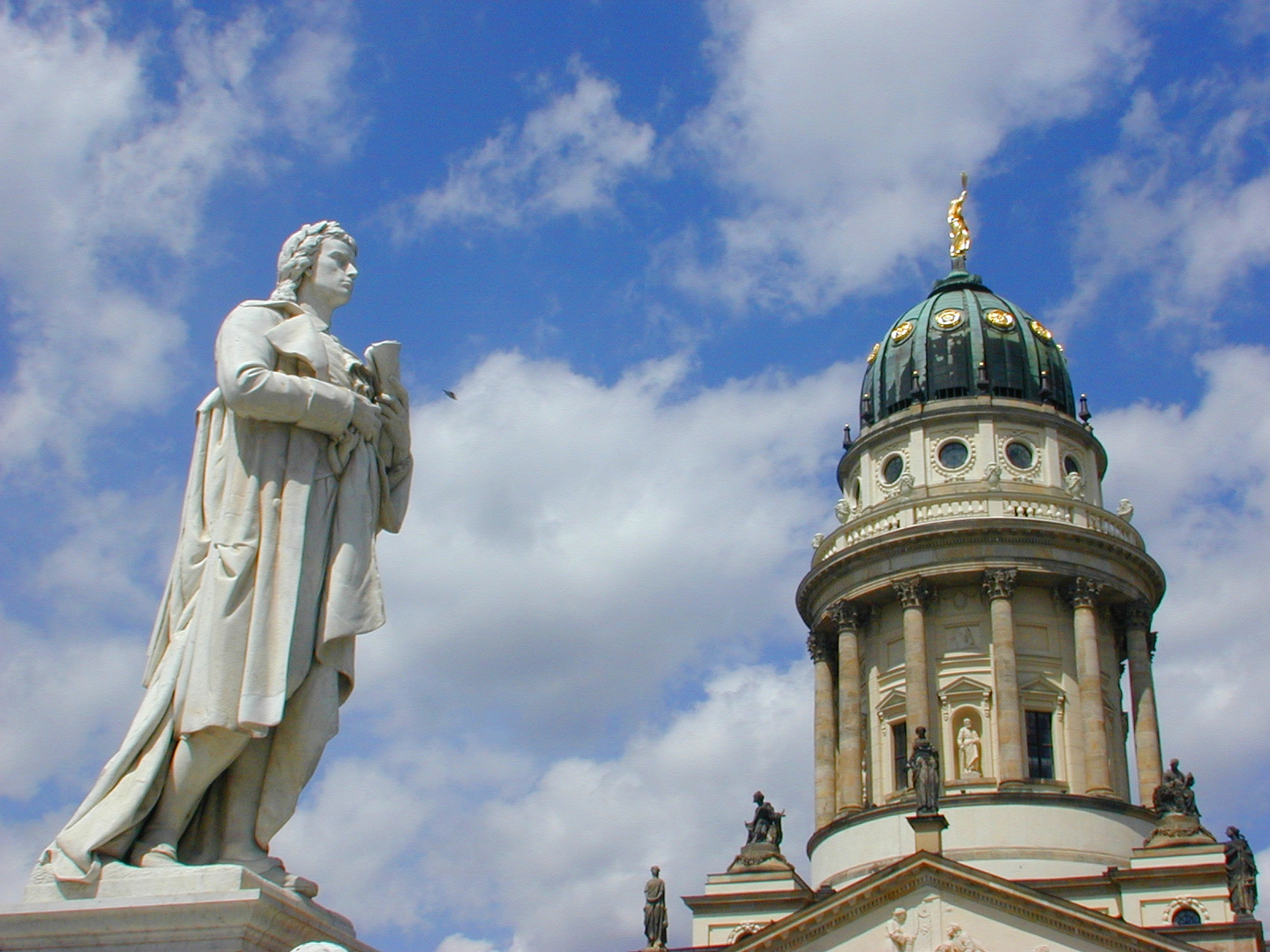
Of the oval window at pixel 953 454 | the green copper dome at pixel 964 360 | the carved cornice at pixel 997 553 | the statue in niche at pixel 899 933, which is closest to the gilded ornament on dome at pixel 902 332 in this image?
the green copper dome at pixel 964 360

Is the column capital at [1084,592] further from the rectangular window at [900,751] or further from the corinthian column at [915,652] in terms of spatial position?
the rectangular window at [900,751]

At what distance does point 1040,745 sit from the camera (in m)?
53.8

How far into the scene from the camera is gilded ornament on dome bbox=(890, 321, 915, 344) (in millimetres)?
63250

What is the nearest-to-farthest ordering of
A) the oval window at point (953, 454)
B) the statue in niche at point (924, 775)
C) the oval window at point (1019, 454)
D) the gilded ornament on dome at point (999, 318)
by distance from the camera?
the statue in niche at point (924, 775) < the oval window at point (1019, 454) < the oval window at point (953, 454) < the gilded ornament on dome at point (999, 318)

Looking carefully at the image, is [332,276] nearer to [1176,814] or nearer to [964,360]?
[1176,814]

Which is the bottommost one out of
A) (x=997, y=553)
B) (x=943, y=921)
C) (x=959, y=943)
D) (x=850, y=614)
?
(x=959, y=943)

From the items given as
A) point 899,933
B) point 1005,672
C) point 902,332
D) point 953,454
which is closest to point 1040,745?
point 1005,672

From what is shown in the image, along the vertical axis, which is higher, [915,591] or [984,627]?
[915,591]

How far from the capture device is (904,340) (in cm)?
6309

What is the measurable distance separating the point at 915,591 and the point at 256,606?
167 ft

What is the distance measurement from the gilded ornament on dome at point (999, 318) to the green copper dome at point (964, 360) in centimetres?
4

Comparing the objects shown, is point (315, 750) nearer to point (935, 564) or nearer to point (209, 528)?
point (209, 528)

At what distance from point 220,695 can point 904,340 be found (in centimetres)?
5893

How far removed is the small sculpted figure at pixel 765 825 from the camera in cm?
5216
